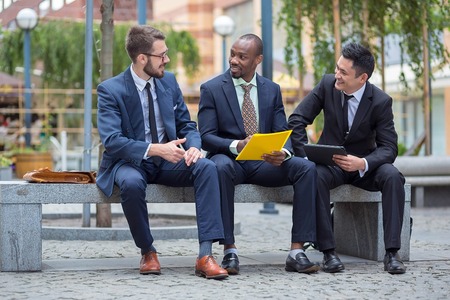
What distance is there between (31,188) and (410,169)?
786 cm

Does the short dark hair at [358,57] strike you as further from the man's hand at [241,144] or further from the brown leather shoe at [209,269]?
the brown leather shoe at [209,269]

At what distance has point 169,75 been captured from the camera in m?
7.61

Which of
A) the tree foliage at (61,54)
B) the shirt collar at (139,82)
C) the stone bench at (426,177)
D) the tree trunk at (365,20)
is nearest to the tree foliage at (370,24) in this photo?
the tree trunk at (365,20)

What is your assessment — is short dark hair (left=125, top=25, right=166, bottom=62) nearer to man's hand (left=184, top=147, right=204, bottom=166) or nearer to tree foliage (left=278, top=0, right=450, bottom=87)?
man's hand (left=184, top=147, right=204, bottom=166)

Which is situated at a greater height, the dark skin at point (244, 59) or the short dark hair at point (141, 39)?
the short dark hair at point (141, 39)

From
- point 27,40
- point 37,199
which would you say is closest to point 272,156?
point 37,199

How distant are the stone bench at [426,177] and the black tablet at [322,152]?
6659 millimetres

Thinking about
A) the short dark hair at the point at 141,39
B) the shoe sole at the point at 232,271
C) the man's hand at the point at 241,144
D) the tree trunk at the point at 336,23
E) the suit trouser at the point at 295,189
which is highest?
the tree trunk at the point at 336,23

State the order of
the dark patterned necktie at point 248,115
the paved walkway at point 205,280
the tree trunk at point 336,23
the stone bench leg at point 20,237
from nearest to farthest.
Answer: the paved walkway at point 205,280, the stone bench leg at point 20,237, the dark patterned necktie at point 248,115, the tree trunk at point 336,23

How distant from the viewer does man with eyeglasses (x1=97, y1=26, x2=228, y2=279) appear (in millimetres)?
6957

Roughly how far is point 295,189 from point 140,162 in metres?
1.07

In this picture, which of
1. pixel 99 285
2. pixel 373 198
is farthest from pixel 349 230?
pixel 99 285

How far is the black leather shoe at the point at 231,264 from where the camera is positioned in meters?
7.05

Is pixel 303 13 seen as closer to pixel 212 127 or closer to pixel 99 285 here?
pixel 212 127
